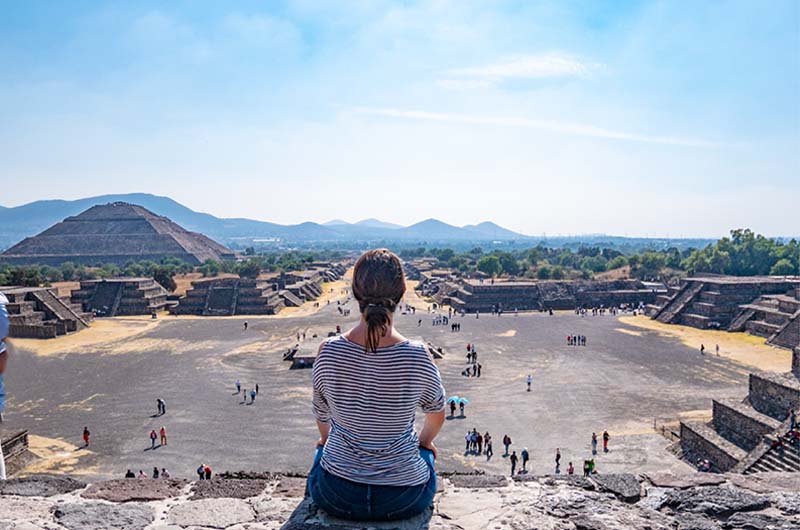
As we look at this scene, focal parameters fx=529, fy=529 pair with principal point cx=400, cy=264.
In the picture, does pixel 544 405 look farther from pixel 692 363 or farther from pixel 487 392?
pixel 692 363

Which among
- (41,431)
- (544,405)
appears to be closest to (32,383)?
(41,431)

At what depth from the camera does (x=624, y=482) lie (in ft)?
13.1

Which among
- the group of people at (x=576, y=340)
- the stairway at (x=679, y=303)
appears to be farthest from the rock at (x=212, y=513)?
the stairway at (x=679, y=303)

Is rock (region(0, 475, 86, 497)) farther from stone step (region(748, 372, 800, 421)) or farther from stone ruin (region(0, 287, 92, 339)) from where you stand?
stone ruin (region(0, 287, 92, 339))

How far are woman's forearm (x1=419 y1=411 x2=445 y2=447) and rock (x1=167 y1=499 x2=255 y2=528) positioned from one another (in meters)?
1.23

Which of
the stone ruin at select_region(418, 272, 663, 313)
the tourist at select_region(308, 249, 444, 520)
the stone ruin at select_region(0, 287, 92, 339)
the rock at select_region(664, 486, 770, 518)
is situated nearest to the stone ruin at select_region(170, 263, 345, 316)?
the stone ruin at select_region(0, 287, 92, 339)

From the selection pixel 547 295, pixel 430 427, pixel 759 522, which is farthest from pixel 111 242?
pixel 759 522

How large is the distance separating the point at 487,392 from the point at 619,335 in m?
17.6

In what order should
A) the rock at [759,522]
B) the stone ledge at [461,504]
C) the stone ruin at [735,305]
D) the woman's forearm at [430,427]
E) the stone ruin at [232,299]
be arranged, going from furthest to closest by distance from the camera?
the stone ruin at [232,299], the stone ruin at [735,305], the rock at [759,522], the stone ledge at [461,504], the woman's forearm at [430,427]

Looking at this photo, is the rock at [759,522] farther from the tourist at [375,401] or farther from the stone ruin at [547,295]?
the stone ruin at [547,295]

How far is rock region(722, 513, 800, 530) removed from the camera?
11.0 ft

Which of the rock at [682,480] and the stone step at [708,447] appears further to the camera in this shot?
the stone step at [708,447]

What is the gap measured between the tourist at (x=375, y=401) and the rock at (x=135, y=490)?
1457 mm

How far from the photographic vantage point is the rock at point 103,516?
10.7 ft
